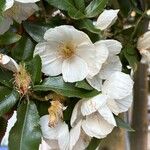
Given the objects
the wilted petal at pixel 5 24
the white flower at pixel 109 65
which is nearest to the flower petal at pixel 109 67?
the white flower at pixel 109 65

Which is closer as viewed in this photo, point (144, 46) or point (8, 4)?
point (8, 4)

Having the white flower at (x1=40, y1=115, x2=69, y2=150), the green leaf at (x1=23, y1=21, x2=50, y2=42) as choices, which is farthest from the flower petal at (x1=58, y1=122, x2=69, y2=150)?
the green leaf at (x1=23, y1=21, x2=50, y2=42)

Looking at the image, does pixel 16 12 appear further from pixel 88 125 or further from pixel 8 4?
pixel 88 125

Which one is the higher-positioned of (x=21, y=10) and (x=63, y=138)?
(x=21, y=10)

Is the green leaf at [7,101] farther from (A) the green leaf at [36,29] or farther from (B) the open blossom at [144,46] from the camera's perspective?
(B) the open blossom at [144,46]

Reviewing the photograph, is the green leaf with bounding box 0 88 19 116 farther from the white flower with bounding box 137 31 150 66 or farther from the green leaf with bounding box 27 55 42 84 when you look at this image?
the white flower with bounding box 137 31 150 66

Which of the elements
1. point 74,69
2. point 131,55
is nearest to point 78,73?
point 74,69

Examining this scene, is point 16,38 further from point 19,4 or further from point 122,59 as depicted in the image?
point 122,59
